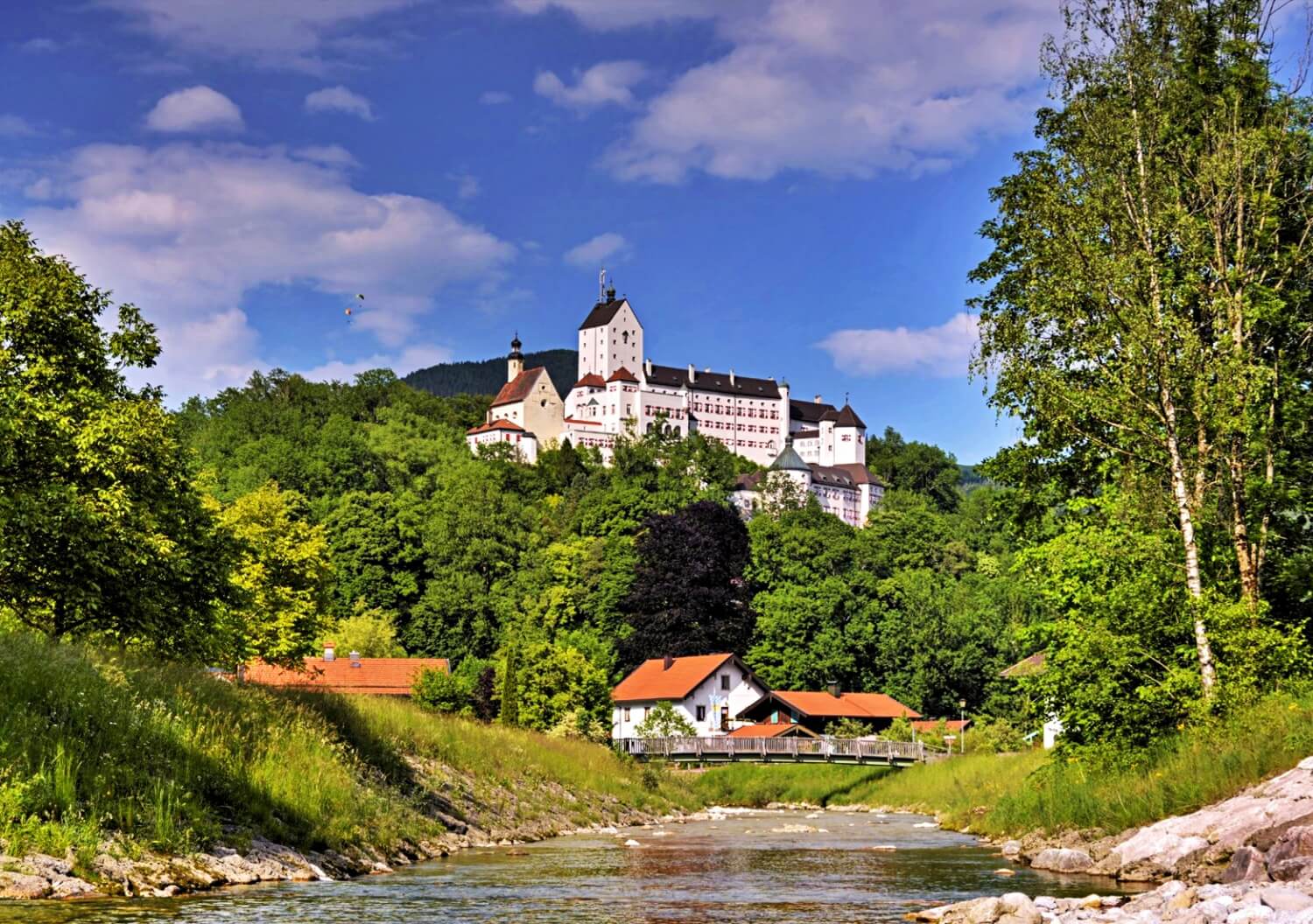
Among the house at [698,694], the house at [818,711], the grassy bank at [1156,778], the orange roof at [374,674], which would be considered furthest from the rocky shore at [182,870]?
the house at [818,711]

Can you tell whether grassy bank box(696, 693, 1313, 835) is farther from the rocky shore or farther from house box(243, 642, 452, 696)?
house box(243, 642, 452, 696)

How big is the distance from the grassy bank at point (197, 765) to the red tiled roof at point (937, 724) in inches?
2241

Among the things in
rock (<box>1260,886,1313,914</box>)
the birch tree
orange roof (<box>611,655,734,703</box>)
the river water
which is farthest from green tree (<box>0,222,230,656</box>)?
orange roof (<box>611,655,734,703</box>)

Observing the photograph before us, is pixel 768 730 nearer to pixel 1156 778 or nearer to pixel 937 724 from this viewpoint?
pixel 937 724

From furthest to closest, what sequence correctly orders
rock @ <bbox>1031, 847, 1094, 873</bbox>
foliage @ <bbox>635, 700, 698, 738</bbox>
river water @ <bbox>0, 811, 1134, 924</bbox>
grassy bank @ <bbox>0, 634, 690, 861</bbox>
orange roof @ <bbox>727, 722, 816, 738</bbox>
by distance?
1. orange roof @ <bbox>727, 722, 816, 738</bbox>
2. foliage @ <bbox>635, 700, 698, 738</bbox>
3. rock @ <bbox>1031, 847, 1094, 873</bbox>
4. grassy bank @ <bbox>0, 634, 690, 861</bbox>
5. river water @ <bbox>0, 811, 1134, 924</bbox>

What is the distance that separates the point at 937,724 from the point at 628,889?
67.0 metres

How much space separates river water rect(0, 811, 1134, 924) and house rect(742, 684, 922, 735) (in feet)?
182

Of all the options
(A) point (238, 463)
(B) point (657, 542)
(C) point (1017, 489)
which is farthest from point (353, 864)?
(A) point (238, 463)

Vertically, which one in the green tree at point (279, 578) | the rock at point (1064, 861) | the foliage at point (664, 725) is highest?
the green tree at point (279, 578)

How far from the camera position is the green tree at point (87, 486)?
98.9ft

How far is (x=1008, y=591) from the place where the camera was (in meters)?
106

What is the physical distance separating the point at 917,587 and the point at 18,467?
92.7 metres

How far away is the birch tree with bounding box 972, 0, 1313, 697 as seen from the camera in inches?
1025

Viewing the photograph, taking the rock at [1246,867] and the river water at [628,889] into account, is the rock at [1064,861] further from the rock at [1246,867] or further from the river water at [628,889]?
the rock at [1246,867]
